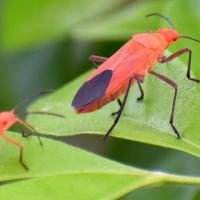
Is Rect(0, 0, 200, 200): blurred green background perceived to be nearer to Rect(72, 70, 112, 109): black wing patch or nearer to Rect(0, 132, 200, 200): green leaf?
Rect(72, 70, 112, 109): black wing patch

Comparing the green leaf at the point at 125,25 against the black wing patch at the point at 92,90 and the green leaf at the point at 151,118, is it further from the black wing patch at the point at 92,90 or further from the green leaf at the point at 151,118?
the black wing patch at the point at 92,90

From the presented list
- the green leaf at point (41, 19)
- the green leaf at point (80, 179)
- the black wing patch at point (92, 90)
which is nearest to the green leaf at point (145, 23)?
the green leaf at point (41, 19)

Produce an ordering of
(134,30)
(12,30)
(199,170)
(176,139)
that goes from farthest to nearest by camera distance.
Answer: (12,30), (134,30), (199,170), (176,139)

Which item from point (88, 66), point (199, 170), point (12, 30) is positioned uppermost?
point (12, 30)

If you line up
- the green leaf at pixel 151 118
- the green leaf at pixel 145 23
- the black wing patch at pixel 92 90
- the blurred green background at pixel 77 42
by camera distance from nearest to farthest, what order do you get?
the green leaf at pixel 151 118
the black wing patch at pixel 92 90
the green leaf at pixel 145 23
the blurred green background at pixel 77 42

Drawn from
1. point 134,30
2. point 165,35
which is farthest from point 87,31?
point 165,35

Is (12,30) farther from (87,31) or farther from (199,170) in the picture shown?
(199,170)
